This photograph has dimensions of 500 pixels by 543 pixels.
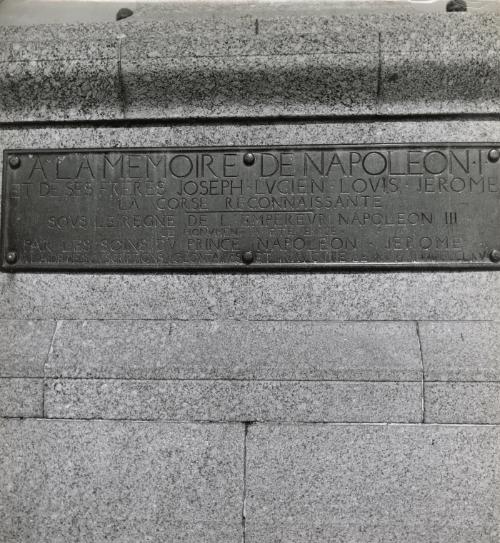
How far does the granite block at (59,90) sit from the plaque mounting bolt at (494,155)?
1.88 metres

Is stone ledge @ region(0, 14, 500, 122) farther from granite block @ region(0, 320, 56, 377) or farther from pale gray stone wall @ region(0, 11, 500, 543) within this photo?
granite block @ region(0, 320, 56, 377)

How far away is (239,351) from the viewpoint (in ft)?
9.35

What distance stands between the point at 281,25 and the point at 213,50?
0.37m

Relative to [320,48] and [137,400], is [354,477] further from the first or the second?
[320,48]

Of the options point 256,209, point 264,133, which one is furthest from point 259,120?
point 256,209

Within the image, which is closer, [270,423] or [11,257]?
[270,423]

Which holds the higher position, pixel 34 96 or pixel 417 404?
pixel 34 96

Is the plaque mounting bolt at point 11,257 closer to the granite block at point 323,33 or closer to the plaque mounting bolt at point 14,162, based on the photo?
the plaque mounting bolt at point 14,162

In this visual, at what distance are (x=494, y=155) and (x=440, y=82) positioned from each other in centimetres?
45

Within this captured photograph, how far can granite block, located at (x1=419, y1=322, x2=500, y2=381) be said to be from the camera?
2.76 meters

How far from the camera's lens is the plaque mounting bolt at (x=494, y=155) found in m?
3.05

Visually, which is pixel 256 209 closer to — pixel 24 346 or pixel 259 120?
pixel 259 120

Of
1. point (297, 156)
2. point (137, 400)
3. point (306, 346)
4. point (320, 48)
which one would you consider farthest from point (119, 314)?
point (320, 48)

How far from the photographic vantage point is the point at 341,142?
122 inches
